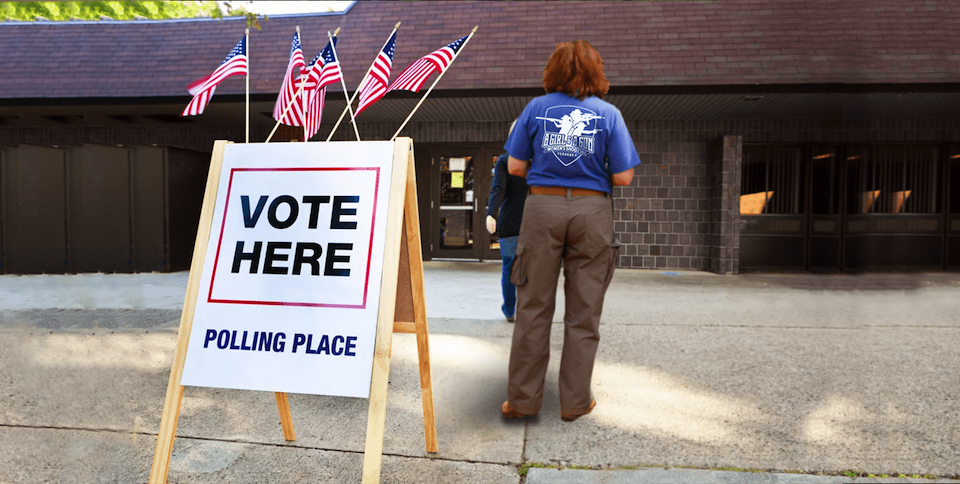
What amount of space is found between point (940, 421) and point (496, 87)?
7.70 meters

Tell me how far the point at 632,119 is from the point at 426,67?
8.91 m

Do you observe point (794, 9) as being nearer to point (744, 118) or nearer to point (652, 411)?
point (744, 118)

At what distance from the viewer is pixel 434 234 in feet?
41.1

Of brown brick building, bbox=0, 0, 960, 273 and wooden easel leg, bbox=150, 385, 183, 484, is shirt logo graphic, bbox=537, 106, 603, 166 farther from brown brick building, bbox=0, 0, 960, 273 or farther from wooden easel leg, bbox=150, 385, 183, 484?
brown brick building, bbox=0, 0, 960, 273

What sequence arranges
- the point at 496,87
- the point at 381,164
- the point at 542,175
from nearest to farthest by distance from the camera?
the point at 381,164
the point at 542,175
the point at 496,87

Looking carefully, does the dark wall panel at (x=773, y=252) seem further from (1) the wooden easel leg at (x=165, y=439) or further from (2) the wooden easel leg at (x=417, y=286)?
(1) the wooden easel leg at (x=165, y=439)

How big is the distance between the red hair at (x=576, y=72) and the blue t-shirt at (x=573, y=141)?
0.15ft

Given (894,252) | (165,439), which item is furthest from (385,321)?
(894,252)

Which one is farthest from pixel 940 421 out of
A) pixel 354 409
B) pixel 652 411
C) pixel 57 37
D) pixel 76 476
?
pixel 57 37

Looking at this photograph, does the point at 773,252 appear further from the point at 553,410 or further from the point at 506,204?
the point at 553,410

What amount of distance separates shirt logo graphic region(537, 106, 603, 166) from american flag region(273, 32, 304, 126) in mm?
1385

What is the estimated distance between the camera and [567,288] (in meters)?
3.16

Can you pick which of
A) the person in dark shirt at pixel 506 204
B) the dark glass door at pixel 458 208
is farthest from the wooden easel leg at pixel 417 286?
the dark glass door at pixel 458 208

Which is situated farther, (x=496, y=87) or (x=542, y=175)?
Answer: (x=496, y=87)
